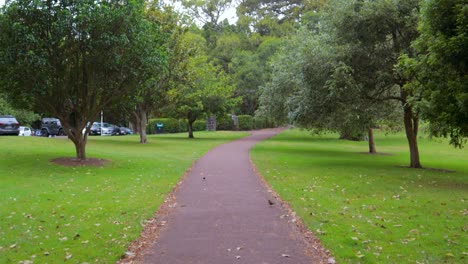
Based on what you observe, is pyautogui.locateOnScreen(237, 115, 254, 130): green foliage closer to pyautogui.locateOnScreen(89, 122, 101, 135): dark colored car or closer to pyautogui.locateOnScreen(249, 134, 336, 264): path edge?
pyautogui.locateOnScreen(89, 122, 101, 135): dark colored car

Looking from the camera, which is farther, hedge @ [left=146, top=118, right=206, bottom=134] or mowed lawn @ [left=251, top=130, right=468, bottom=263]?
hedge @ [left=146, top=118, right=206, bottom=134]

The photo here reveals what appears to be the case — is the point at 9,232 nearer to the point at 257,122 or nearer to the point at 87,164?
the point at 87,164

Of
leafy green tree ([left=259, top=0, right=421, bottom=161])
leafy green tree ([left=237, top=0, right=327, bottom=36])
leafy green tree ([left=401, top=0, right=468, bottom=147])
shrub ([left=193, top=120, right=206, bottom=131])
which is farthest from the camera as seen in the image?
leafy green tree ([left=237, top=0, right=327, bottom=36])

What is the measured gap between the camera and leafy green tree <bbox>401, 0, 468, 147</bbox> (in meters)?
10.1

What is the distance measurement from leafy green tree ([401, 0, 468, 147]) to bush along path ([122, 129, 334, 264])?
5.05 meters

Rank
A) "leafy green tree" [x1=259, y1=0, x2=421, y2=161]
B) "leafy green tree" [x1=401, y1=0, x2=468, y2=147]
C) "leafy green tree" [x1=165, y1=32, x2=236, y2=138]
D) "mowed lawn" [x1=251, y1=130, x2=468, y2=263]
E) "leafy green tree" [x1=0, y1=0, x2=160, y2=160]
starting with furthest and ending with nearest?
"leafy green tree" [x1=165, y1=32, x2=236, y2=138]
"leafy green tree" [x1=259, y1=0, x2=421, y2=161]
"leafy green tree" [x1=0, y1=0, x2=160, y2=160]
"leafy green tree" [x1=401, y1=0, x2=468, y2=147]
"mowed lawn" [x1=251, y1=130, x2=468, y2=263]

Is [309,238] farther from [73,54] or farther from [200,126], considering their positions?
[200,126]

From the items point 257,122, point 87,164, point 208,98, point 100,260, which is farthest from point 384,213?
point 257,122

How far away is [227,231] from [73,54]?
12280 mm

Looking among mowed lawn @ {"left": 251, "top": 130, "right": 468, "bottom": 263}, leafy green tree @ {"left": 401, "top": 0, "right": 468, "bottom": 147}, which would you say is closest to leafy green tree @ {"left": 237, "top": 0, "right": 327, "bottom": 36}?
mowed lawn @ {"left": 251, "top": 130, "right": 468, "bottom": 263}

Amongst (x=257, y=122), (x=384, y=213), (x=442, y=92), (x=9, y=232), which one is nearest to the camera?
(x=9, y=232)

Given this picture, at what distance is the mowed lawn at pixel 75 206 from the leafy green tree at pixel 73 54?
2.62 metres

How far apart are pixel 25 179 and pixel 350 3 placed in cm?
1341

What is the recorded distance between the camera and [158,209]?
890 cm
